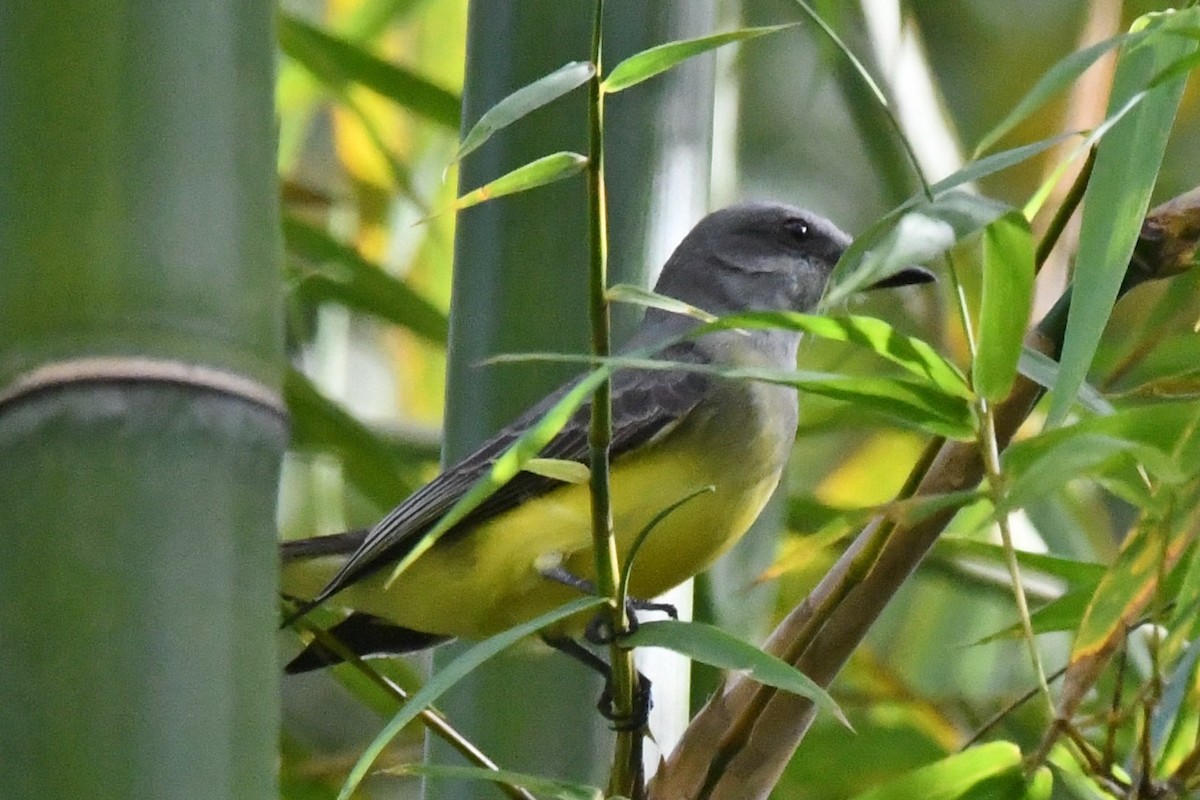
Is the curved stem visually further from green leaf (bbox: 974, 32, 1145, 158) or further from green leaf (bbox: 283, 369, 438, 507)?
green leaf (bbox: 283, 369, 438, 507)

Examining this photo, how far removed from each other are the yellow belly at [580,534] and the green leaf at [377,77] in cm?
47

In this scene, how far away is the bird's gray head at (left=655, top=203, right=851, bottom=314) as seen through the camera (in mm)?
2051

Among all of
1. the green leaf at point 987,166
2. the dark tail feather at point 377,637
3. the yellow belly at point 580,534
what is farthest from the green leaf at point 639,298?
the dark tail feather at point 377,637

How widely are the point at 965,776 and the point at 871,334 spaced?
12.4 inches

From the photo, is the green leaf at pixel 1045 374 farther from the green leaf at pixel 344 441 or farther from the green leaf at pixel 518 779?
the green leaf at pixel 344 441

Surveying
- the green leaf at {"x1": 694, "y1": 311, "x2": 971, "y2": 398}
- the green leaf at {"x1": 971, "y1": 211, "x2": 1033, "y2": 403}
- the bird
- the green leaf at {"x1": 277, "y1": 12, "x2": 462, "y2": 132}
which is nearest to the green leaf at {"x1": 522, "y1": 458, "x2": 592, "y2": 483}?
the green leaf at {"x1": 694, "y1": 311, "x2": 971, "y2": 398}

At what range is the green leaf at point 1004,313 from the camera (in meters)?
0.97

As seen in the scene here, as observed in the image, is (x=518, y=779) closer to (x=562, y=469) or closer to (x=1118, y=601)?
(x=562, y=469)

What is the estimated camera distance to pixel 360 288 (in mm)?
2031

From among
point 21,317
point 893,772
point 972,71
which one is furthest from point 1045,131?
point 21,317

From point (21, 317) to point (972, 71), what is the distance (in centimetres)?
391

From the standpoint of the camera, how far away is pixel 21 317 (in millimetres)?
925

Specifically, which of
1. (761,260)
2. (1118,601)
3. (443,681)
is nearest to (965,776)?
(1118,601)

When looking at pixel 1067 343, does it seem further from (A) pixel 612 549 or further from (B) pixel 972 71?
(B) pixel 972 71
